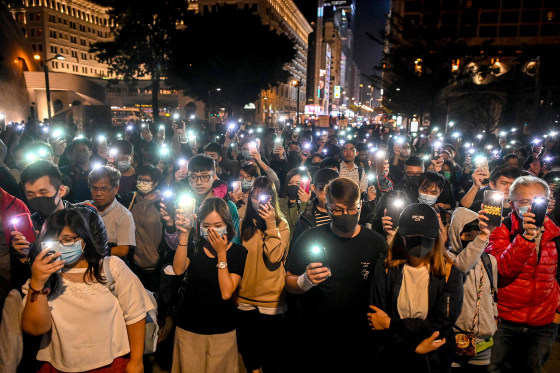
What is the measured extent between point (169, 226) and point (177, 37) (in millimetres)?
43769

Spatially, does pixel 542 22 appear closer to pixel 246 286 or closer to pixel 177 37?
pixel 177 37

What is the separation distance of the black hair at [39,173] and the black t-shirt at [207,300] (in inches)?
72.1

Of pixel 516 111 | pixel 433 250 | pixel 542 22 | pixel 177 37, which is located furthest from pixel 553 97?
pixel 542 22

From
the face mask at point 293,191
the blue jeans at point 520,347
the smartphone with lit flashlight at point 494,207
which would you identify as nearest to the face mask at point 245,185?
the face mask at point 293,191

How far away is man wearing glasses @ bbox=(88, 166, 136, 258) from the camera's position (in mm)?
4375

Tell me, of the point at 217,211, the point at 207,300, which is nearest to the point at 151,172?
the point at 217,211

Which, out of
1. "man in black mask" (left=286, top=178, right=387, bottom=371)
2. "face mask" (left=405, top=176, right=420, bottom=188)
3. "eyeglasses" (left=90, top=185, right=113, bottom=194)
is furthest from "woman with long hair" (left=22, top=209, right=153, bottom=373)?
"face mask" (left=405, top=176, right=420, bottom=188)

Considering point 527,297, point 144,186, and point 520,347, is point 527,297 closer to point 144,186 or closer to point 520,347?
point 520,347

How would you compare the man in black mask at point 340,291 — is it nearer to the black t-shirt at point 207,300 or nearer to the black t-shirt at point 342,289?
the black t-shirt at point 342,289

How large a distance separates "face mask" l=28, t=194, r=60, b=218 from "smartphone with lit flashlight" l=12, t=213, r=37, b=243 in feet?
0.57

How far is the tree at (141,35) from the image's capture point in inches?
1651

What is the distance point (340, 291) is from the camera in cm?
320

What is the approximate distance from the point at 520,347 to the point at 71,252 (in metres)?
3.99

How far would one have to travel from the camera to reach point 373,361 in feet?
10.4
